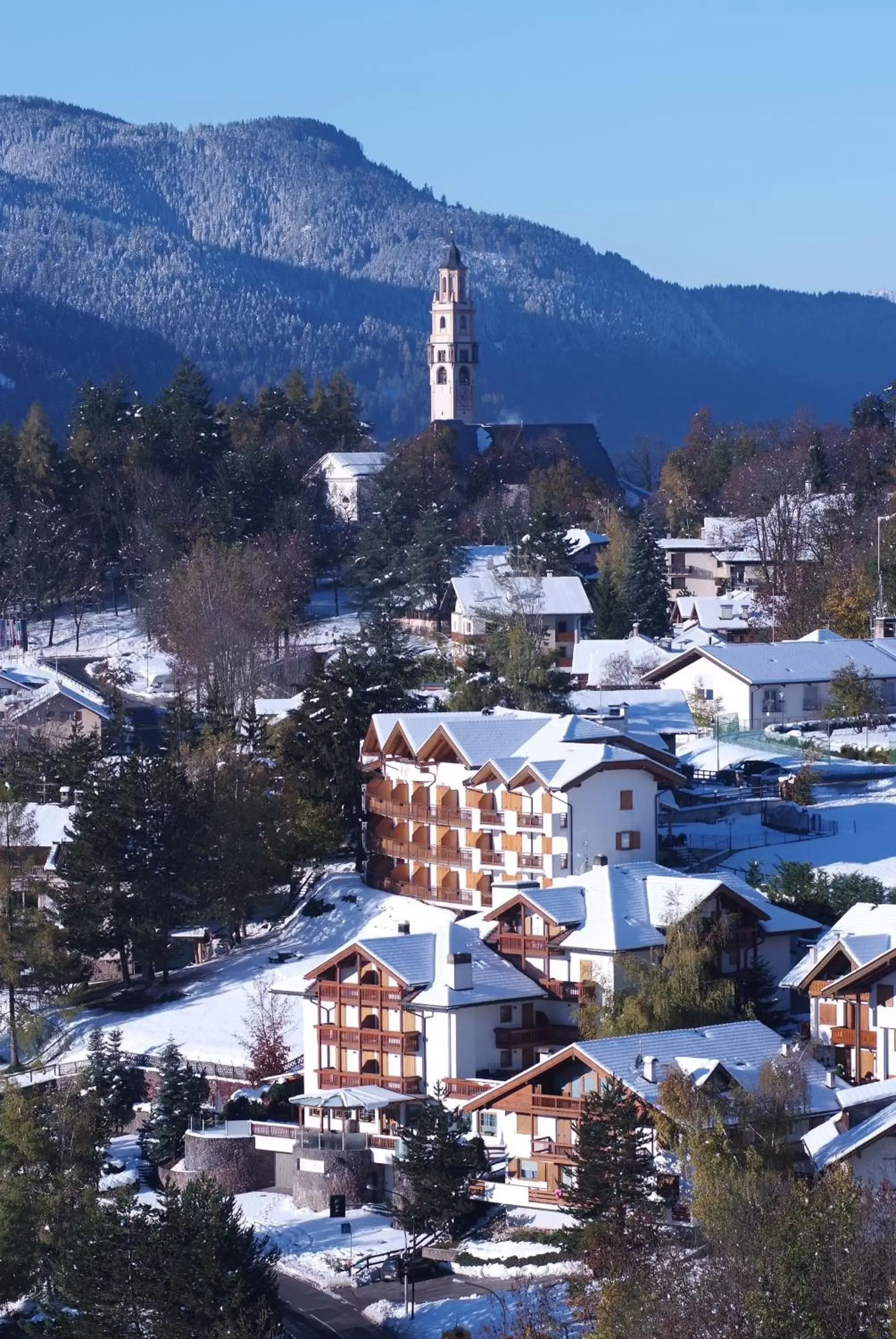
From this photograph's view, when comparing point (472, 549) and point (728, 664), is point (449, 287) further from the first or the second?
point (728, 664)

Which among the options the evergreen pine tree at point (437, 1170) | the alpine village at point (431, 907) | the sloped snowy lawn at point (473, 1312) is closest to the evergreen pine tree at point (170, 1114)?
the alpine village at point (431, 907)

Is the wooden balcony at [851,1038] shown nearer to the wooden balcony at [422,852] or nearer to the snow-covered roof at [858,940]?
the snow-covered roof at [858,940]

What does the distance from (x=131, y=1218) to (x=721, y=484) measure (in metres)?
70.9

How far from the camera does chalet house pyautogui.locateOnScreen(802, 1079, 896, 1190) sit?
102 feet

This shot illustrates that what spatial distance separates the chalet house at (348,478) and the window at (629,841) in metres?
39.6

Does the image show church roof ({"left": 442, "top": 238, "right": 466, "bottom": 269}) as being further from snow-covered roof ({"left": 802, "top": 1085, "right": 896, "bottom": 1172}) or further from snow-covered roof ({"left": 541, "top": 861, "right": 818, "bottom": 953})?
snow-covered roof ({"left": 802, "top": 1085, "right": 896, "bottom": 1172})

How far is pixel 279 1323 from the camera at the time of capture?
3052 centimetres

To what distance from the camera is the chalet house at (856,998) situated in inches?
1430

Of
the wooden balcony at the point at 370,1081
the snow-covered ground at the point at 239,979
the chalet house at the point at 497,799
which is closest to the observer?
the wooden balcony at the point at 370,1081

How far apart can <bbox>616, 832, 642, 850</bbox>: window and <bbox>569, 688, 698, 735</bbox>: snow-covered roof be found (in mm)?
8277

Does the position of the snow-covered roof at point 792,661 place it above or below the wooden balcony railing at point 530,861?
above

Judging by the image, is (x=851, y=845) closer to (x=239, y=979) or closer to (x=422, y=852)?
(x=422, y=852)

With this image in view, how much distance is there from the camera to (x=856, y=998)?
36719 mm

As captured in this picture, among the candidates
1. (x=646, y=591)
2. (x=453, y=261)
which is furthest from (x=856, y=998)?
(x=453, y=261)
